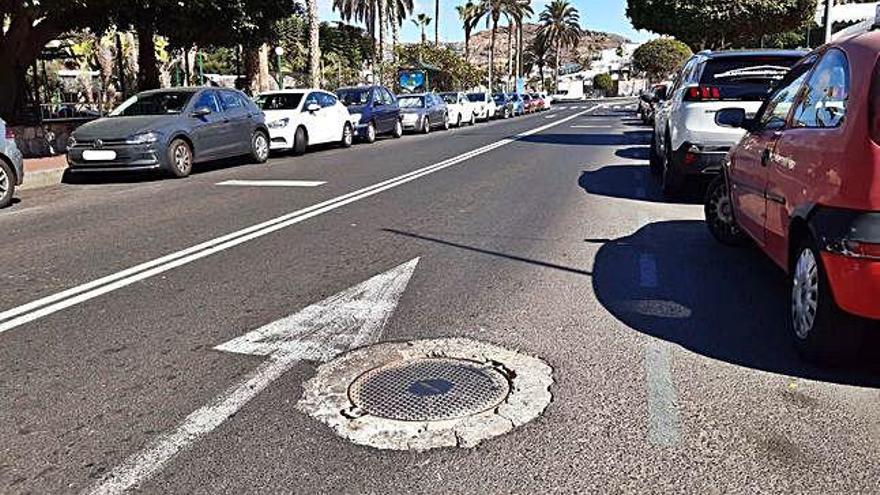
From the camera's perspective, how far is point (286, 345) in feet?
14.8

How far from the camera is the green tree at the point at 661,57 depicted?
87.4 metres

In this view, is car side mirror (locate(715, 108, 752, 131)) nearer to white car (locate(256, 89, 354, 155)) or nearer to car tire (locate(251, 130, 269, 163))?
car tire (locate(251, 130, 269, 163))

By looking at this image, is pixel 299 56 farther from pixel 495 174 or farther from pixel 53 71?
pixel 495 174

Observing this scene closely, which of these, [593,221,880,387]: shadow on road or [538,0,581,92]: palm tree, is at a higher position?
[538,0,581,92]: palm tree

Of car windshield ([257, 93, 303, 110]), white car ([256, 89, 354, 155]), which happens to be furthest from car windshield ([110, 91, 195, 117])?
car windshield ([257, 93, 303, 110])

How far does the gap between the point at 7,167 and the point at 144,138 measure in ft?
8.09

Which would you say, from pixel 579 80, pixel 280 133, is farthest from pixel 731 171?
pixel 579 80

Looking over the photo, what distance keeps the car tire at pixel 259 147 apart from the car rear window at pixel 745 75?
9117mm

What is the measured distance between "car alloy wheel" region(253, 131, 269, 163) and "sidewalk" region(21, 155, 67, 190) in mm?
3516

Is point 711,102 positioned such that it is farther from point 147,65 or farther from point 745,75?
Result: point 147,65

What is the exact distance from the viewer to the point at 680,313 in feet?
16.4

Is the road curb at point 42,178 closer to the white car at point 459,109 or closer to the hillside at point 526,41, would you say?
the white car at point 459,109

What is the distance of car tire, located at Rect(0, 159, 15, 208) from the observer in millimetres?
10023

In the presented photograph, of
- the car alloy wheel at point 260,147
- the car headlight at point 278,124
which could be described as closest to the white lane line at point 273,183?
the car alloy wheel at point 260,147
